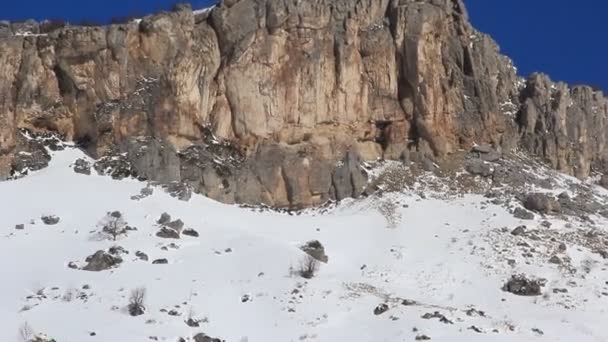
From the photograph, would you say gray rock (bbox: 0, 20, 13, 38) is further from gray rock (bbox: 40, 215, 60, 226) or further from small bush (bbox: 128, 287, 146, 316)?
small bush (bbox: 128, 287, 146, 316)

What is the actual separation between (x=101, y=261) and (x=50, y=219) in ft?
19.1

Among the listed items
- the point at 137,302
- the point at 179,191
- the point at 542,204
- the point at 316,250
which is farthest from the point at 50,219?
the point at 542,204

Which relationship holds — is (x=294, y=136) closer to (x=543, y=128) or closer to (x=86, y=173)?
(x=86, y=173)

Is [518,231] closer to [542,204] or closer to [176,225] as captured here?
[542,204]

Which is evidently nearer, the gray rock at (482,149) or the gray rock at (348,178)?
the gray rock at (348,178)

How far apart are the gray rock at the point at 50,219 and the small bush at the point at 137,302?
926 centimetres

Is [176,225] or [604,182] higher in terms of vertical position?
[604,182]

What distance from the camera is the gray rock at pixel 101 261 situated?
38719mm

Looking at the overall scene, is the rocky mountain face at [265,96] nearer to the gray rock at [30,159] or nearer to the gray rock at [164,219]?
the gray rock at [30,159]

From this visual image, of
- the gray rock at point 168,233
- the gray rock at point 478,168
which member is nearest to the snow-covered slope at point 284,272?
the gray rock at point 168,233

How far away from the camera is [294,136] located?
173 ft

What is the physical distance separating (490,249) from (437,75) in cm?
1508

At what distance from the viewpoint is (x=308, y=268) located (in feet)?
130

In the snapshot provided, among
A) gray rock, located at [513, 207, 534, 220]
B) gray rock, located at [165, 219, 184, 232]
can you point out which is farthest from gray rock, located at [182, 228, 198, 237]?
gray rock, located at [513, 207, 534, 220]
